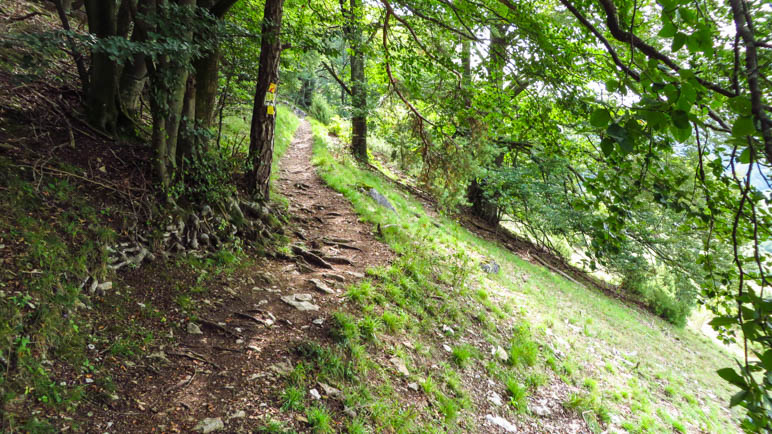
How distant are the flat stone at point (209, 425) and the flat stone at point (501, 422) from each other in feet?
10.2

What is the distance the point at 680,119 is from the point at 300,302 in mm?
4440

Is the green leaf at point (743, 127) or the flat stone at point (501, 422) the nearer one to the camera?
the green leaf at point (743, 127)

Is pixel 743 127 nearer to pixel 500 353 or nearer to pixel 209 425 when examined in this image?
pixel 209 425

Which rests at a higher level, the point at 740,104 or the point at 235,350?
the point at 740,104

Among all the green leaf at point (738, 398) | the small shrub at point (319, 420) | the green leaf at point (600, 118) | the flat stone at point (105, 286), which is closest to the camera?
the green leaf at point (738, 398)

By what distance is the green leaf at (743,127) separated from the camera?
3.48 ft

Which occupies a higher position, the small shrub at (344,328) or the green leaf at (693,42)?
the green leaf at (693,42)

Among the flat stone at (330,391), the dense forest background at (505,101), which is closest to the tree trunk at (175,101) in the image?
the dense forest background at (505,101)

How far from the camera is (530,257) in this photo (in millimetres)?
14719

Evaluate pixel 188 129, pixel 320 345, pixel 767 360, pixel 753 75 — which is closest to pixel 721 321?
pixel 767 360

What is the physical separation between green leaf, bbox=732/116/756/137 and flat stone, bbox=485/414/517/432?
436 centimetres

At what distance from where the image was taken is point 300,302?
15.8 feet

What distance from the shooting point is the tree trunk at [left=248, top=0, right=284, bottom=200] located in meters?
5.88

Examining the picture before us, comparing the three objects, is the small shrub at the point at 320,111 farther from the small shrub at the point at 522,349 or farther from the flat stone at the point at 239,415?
the flat stone at the point at 239,415
